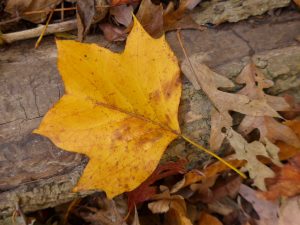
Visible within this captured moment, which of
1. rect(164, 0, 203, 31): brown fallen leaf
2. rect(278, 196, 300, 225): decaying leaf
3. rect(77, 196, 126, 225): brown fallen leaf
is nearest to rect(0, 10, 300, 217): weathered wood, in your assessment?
rect(164, 0, 203, 31): brown fallen leaf

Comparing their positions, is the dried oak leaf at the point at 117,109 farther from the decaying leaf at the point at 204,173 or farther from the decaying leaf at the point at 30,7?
the decaying leaf at the point at 30,7

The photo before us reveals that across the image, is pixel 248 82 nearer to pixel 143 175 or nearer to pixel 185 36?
pixel 185 36

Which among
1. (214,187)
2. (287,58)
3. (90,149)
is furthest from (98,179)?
(287,58)

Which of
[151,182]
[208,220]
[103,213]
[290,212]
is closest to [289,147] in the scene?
[290,212]

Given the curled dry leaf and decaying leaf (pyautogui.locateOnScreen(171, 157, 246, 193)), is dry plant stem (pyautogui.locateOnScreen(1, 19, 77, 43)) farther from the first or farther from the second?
decaying leaf (pyautogui.locateOnScreen(171, 157, 246, 193))

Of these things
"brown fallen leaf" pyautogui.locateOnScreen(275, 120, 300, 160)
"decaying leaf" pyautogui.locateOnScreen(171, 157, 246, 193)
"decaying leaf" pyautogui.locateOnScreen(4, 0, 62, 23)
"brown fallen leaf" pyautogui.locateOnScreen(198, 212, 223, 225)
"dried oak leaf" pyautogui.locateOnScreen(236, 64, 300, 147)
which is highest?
"decaying leaf" pyautogui.locateOnScreen(4, 0, 62, 23)
